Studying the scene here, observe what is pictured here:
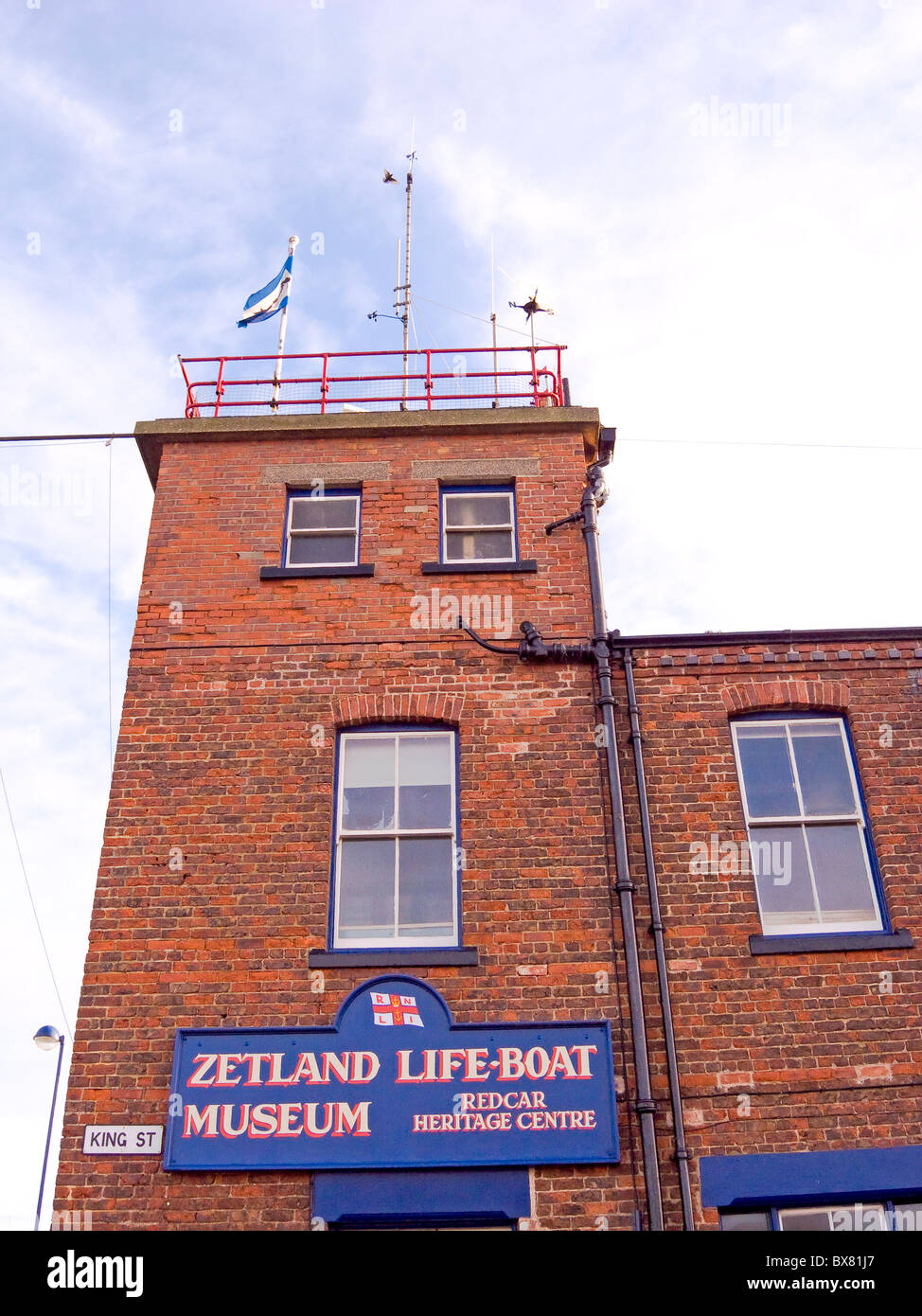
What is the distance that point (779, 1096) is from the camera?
31.7ft

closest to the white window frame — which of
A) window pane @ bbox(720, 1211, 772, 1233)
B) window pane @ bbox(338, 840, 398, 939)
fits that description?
window pane @ bbox(338, 840, 398, 939)

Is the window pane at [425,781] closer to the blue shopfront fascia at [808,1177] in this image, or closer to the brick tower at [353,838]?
the brick tower at [353,838]

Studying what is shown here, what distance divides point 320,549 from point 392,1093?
18.2ft

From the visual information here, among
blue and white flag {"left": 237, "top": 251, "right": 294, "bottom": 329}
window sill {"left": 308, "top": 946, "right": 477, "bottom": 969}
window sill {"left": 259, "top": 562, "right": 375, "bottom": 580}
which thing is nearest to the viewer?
window sill {"left": 308, "top": 946, "right": 477, "bottom": 969}

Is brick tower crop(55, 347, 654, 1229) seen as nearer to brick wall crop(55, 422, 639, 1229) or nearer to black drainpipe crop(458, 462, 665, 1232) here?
brick wall crop(55, 422, 639, 1229)

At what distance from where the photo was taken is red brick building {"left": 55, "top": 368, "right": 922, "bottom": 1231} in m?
9.44

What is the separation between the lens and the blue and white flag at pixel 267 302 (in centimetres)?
1527

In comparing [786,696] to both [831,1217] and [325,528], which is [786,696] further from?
[325,528]

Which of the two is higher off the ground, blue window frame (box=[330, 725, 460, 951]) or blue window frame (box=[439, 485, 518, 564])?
blue window frame (box=[439, 485, 518, 564])

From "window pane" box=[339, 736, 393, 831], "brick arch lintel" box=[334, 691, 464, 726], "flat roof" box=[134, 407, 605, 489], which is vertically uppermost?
"flat roof" box=[134, 407, 605, 489]

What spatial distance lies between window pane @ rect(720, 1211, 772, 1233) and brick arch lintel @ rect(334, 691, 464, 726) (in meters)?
4.69

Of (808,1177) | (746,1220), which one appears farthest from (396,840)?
(808,1177)
